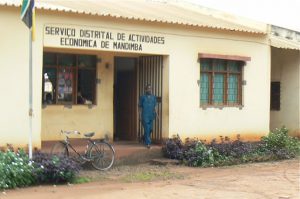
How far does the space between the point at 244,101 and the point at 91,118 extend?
14.8 ft

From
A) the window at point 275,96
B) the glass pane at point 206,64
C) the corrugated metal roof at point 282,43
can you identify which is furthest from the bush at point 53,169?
the window at point 275,96

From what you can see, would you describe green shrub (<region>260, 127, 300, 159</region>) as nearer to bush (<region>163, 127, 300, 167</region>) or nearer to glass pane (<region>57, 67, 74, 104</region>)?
bush (<region>163, 127, 300, 167</region>)

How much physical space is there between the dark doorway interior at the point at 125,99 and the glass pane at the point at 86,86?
1.11 meters

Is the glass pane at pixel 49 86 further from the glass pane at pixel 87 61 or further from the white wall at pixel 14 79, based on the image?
the white wall at pixel 14 79

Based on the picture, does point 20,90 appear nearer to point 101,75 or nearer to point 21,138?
point 21,138

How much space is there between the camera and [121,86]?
15.9 metres

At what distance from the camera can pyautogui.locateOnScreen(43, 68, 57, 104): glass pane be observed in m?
13.8

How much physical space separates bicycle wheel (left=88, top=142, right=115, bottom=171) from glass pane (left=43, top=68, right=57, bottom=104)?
210 cm

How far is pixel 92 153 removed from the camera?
12.6 metres

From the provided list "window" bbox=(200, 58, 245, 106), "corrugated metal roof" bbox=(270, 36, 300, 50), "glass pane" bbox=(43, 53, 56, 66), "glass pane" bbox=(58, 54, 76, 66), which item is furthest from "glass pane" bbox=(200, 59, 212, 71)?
"glass pane" bbox=(43, 53, 56, 66)

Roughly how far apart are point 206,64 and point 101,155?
171 inches

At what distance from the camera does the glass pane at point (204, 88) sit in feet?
49.9

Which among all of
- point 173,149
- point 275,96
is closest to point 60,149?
point 173,149

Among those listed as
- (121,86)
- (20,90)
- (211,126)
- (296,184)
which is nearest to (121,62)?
(121,86)
